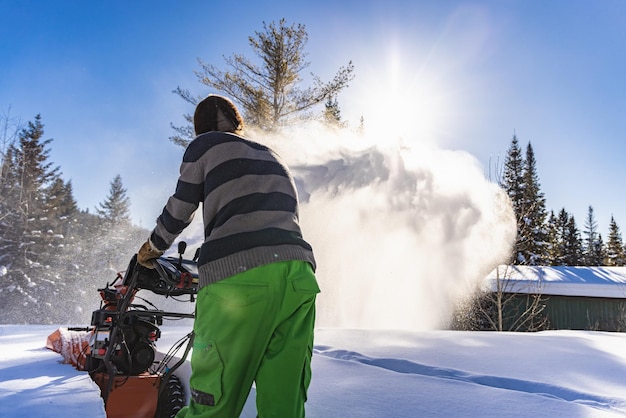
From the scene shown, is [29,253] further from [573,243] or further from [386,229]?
[573,243]

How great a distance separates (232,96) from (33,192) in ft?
55.9

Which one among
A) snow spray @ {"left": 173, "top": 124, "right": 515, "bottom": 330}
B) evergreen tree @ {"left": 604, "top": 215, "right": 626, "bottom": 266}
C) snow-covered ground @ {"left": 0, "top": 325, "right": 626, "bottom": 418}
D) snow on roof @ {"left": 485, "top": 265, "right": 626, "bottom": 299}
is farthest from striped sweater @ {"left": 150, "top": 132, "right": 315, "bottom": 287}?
evergreen tree @ {"left": 604, "top": 215, "right": 626, "bottom": 266}

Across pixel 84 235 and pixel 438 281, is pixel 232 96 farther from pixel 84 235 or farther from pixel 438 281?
pixel 84 235

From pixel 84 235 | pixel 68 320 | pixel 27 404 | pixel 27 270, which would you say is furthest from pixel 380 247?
pixel 84 235

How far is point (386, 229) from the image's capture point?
9.62m

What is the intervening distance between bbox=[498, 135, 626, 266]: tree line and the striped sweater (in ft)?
40.3

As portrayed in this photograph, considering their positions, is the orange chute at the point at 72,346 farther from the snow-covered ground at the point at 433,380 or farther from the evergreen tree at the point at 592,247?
the evergreen tree at the point at 592,247

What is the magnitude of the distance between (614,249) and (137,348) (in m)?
51.0

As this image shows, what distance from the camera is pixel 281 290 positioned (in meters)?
1.42

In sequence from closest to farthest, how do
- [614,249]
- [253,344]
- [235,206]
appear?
[253,344] → [235,206] → [614,249]

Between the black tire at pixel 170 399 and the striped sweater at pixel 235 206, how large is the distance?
1.16 meters

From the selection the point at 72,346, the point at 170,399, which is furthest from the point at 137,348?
the point at 72,346

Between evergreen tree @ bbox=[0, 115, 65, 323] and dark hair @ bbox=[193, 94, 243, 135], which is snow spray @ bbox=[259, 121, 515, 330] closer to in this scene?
dark hair @ bbox=[193, 94, 243, 135]

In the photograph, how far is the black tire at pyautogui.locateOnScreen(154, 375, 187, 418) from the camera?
2342 millimetres
